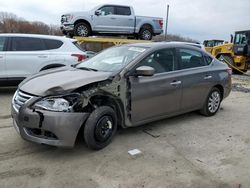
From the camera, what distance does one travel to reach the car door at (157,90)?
172 inches

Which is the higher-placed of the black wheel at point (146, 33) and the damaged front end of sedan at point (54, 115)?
the black wheel at point (146, 33)

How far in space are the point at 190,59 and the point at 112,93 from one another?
217 centimetres

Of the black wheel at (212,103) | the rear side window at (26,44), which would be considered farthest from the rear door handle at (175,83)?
the rear side window at (26,44)

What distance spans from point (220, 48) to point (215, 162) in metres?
15.0

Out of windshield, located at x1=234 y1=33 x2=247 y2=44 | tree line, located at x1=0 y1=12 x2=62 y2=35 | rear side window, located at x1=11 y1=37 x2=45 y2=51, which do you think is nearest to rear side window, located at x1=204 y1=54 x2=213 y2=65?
rear side window, located at x1=11 y1=37 x2=45 y2=51

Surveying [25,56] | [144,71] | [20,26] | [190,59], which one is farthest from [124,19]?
[20,26]

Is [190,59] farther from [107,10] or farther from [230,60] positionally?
[230,60]

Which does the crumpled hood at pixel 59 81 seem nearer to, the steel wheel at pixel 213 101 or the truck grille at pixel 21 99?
the truck grille at pixel 21 99

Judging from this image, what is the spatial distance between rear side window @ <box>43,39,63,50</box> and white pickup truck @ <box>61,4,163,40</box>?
4955 mm

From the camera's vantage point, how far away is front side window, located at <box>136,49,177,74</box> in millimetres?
4621

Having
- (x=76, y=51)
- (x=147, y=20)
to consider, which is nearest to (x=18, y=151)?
(x=76, y=51)

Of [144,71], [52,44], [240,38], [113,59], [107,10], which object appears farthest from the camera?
[240,38]

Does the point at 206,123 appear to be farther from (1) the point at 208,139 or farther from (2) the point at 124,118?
(2) the point at 124,118

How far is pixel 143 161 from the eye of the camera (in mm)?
3752
